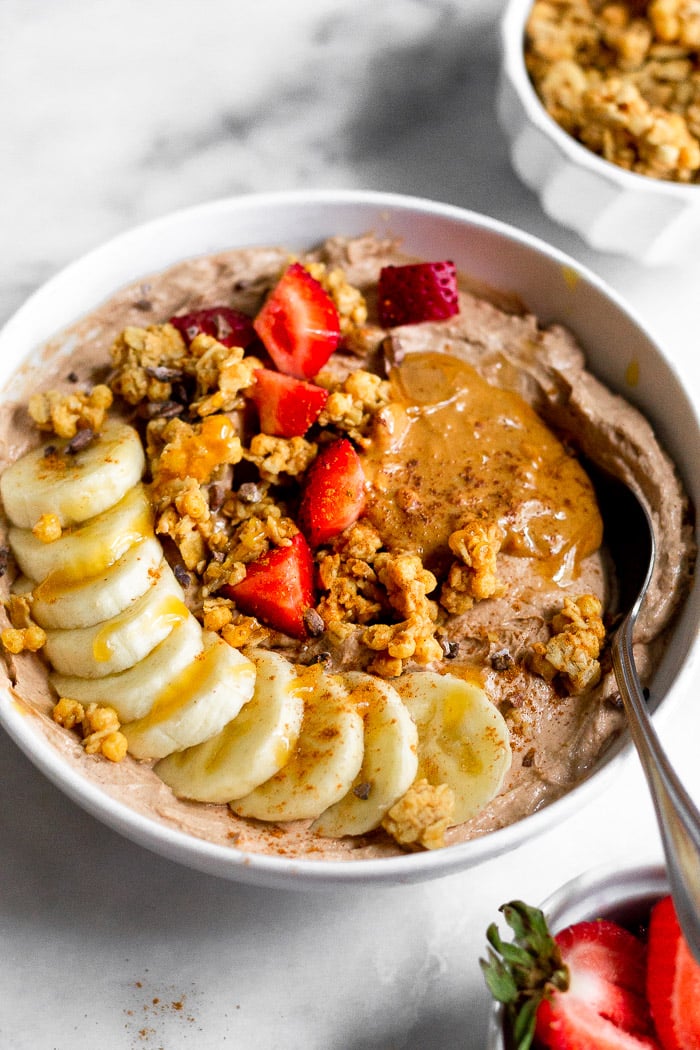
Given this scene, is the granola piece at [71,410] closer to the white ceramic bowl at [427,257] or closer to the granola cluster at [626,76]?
the white ceramic bowl at [427,257]

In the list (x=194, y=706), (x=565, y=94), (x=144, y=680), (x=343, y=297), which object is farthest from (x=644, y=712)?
(x=565, y=94)

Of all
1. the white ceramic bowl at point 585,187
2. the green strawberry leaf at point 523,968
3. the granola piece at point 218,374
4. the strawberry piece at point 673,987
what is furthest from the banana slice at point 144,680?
the white ceramic bowl at point 585,187

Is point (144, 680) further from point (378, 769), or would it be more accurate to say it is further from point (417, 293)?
point (417, 293)

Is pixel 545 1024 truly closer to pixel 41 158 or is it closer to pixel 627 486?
pixel 627 486

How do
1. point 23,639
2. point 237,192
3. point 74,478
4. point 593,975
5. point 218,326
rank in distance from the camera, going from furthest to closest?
point 237,192
point 218,326
point 74,478
point 23,639
point 593,975

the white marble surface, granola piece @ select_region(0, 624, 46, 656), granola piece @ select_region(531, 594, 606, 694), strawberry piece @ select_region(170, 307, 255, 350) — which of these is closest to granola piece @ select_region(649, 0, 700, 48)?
the white marble surface

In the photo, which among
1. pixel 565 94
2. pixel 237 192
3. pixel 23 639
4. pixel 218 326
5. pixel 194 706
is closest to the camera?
pixel 194 706

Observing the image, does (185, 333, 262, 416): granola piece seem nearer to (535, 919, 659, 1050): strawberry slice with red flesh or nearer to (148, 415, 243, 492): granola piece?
(148, 415, 243, 492): granola piece

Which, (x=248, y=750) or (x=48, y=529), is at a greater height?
(x=48, y=529)
